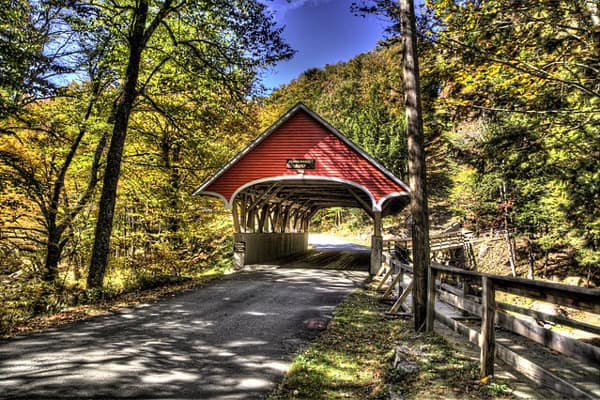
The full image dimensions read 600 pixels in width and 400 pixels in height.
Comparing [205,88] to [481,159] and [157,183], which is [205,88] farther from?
[481,159]

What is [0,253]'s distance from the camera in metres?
8.83

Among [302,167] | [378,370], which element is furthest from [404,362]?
[302,167]

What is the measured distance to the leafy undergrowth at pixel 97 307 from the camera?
20.0 ft

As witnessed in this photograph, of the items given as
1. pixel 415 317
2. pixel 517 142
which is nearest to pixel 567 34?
pixel 517 142

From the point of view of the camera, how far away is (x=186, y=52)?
11.0 m

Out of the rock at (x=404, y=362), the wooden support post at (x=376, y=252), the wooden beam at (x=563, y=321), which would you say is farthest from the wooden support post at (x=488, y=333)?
the wooden support post at (x=376, y=252)

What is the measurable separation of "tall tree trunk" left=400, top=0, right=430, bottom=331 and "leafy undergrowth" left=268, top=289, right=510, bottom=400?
708 mm

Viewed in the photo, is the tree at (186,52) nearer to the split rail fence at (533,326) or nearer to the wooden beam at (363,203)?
the wooden beam at (363,203)

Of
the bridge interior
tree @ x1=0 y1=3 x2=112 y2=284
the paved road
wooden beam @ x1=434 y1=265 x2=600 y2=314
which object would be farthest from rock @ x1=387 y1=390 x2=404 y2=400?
the bridge interior

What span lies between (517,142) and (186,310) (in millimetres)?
8643

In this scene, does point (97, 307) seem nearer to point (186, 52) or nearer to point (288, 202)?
point (186, 52)

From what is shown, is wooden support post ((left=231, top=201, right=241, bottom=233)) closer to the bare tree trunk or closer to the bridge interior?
the bridge interior

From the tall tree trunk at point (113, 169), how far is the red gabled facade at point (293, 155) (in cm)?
499

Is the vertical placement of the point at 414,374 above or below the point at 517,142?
below
